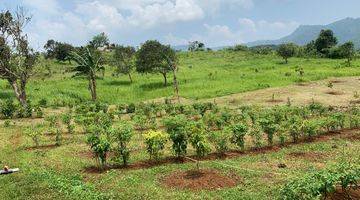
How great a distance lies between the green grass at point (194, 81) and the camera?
58.4m

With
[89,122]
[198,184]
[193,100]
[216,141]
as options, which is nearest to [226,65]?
[193,100]

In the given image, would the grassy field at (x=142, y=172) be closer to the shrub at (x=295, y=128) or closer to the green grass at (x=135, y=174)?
the green grass at (x=135, y=174)

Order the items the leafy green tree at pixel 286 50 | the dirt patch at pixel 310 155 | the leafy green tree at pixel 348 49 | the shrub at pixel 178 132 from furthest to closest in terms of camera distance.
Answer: the leafy green tree at pixel 286 50, the leafy green tree at pixel 348 49, the dirt patch at pixel 310 155, the shrub at pixel 178 132

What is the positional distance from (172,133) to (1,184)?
8.23 meters

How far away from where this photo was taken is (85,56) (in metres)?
54.9

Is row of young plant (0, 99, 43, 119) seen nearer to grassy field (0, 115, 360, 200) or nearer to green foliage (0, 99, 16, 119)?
green foliage (0, 99, 16, 119)

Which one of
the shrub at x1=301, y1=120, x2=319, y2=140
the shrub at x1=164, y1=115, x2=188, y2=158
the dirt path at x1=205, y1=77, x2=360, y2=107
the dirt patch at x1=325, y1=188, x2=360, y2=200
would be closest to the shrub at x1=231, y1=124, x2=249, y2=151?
the shrub at x1=164, y1=115, x2=188, y2=158

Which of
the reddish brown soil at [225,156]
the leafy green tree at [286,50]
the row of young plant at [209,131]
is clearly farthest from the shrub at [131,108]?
the leafy green tree at [286,50]

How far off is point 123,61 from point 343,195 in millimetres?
57237

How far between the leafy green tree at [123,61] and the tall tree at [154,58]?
4.25m

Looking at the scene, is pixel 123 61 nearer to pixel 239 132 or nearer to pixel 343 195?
pixel 239 132

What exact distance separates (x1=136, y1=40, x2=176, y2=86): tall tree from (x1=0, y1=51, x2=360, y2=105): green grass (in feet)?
7.17

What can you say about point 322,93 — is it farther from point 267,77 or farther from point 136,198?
point 136,198

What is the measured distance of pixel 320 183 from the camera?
49.1ft
